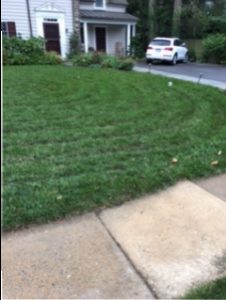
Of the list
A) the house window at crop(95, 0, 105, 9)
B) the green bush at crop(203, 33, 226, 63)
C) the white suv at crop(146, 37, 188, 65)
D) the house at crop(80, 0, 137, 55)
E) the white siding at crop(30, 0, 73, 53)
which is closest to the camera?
the white siding at crop(30, 0, 73, 53)

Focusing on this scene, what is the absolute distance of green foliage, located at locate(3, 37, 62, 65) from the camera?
1427 centimetres

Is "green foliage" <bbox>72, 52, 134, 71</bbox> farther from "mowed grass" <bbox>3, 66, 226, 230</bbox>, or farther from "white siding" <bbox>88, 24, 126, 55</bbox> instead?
"white siding" <bbox>88, 24, 126, 55</bbox>

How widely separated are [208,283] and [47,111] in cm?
467

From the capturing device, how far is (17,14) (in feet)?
55.3

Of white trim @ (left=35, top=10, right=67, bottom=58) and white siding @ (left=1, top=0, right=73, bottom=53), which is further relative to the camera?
white trim @ (left=35, top=10, right=67, bottom=58)

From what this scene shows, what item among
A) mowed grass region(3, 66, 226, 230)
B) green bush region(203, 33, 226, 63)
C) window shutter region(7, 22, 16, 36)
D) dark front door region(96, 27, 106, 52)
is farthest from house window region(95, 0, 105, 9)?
mowed grass region(3, 66, 226, 230)

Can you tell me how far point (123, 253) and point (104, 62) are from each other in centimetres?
1209

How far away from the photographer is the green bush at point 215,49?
2038 cm

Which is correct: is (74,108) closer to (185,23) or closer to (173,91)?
(173,91)

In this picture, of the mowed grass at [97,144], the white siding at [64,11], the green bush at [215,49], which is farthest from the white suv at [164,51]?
the mowed grass at [97,144]

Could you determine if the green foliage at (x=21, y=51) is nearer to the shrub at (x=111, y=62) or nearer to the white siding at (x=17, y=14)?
the white siding at (x=17, y=14)

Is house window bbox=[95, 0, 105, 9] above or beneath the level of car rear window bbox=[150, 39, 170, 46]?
above

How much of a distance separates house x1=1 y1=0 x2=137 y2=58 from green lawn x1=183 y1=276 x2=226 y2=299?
49.4ft

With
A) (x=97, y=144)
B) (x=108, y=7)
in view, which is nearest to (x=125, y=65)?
(x=97, y=144)
